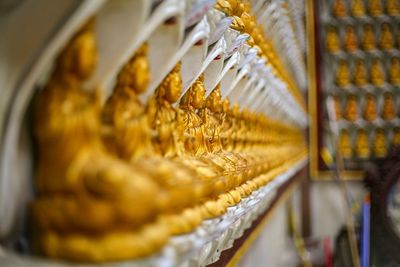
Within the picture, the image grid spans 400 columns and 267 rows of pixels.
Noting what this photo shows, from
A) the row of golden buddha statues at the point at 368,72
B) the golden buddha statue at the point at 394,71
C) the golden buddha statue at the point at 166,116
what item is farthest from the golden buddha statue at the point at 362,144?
the golden buddha statue at the point at 166,116

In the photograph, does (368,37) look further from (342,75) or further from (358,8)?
(342,75)

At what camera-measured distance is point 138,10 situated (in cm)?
108

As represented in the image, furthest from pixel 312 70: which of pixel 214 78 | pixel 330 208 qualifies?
pixel 214 78

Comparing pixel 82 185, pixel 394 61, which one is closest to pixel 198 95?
pixel 82 185

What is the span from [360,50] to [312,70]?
63 centimetres

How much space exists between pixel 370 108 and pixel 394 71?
53cm

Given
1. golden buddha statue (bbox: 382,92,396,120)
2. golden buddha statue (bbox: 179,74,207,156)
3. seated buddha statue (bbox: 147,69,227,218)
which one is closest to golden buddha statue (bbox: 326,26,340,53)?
golden buddha statue (bbox: 382,92,396,120)

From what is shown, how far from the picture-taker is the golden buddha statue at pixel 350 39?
752 cm

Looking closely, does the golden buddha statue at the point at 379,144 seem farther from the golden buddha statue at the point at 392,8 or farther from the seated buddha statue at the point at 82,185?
the seated buddha statue at the point at 82,185

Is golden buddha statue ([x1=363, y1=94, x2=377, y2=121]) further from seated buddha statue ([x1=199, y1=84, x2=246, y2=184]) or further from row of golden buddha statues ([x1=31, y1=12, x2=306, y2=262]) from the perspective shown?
row of golden buddha statues ([x1=31, y1=12, x2=306, y2=262])

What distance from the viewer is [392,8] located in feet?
24.1

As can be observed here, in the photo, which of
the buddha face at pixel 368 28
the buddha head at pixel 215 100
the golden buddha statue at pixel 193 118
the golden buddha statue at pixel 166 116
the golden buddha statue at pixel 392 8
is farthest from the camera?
the buddha face at pixel 368 28

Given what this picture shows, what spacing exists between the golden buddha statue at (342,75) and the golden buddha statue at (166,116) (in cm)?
639

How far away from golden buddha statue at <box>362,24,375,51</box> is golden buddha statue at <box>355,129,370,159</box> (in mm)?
1037
